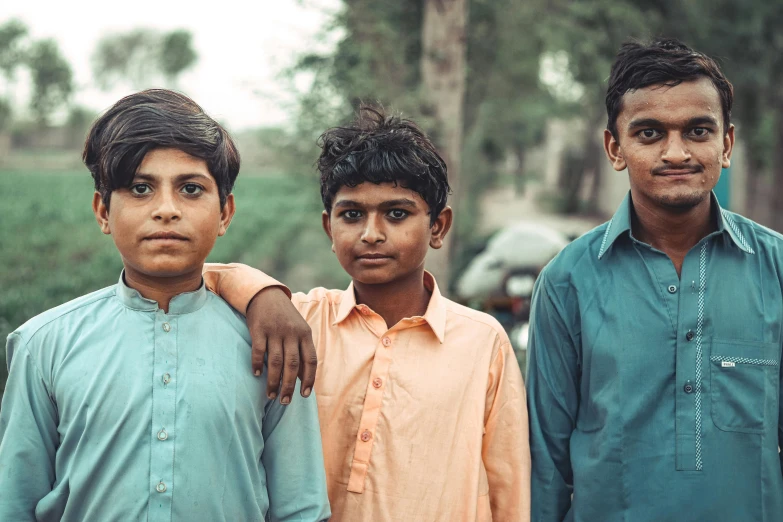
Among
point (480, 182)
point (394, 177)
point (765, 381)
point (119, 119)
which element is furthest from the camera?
point (480, 182)

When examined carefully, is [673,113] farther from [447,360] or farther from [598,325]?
[447,360]

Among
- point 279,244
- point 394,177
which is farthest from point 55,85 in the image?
point 394,177

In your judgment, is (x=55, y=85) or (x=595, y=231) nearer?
(x=595, y=231)

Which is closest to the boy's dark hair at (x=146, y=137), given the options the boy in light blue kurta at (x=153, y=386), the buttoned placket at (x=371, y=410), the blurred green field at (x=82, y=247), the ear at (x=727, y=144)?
the boy in light blue kurta at (x=153, y=386)

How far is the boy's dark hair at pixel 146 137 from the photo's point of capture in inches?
81.1

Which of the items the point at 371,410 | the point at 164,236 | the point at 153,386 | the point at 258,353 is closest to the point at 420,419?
the point at 371,410

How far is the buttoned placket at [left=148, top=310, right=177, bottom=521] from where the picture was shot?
1.94 metres

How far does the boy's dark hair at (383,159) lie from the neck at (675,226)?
2.06 ft

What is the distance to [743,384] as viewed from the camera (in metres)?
2.26

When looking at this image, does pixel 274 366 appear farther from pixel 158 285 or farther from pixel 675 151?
pixel 675 151

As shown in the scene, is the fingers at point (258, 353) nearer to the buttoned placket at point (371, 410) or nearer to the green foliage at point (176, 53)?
the buttoned placket at point (371, 410)

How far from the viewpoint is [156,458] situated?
194cm

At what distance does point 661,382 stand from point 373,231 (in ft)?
3.05

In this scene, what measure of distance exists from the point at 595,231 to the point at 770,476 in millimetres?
859
